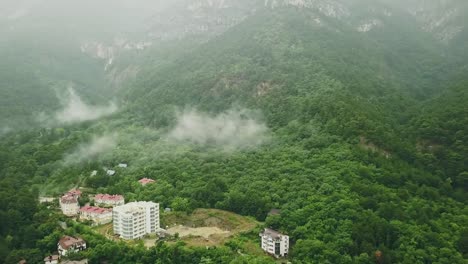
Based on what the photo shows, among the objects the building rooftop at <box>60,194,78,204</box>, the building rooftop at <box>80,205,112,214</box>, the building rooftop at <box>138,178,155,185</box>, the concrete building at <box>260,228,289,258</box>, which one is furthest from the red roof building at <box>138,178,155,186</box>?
the concrete building at <box>260,228,289,258</box>

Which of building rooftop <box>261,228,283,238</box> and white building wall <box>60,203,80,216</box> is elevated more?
white building wall <box>60,203,80,216</box>

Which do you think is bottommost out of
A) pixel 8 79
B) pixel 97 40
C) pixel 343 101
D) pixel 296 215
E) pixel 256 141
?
pixel 296 215

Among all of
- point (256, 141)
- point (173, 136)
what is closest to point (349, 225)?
point (256, 141)

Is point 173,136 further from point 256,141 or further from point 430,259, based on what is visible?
point 430,259

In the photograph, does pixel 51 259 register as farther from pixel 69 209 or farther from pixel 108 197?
pixel 108 197

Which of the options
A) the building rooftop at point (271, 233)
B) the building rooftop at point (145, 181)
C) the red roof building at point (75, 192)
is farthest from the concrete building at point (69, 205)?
the building rooftop at point (271, 233)

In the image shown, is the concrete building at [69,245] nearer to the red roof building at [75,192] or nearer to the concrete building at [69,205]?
the concrete building at [69,205]

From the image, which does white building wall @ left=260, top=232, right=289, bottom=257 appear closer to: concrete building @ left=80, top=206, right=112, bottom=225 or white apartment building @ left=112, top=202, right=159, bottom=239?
white apartment building @ left=112, top=202, right=159, bottom=239
